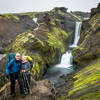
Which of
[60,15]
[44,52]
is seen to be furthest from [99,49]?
[60,15]

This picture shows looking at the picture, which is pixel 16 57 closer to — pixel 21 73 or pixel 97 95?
pixel 21 73

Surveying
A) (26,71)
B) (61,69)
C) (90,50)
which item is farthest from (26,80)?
(90,50)

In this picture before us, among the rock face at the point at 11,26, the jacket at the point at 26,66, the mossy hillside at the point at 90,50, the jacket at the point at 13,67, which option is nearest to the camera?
the jacket at the point at 13,67

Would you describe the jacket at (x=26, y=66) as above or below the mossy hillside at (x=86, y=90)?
above

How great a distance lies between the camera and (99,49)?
2244 cm

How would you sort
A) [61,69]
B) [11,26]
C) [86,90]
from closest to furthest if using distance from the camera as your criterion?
[86,90]
[61,69]
[11,26]

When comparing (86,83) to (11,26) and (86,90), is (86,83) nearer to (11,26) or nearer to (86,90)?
(86,90)

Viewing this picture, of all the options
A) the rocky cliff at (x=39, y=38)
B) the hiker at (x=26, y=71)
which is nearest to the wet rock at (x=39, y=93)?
the rocky cliff at (x=39, y=38)

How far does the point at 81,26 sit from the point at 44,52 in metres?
27.8

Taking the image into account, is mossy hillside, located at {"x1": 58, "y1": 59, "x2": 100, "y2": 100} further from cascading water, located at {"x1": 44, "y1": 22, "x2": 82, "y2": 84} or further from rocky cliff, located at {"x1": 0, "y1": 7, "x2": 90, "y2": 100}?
cascading water, located at {"x1": 44, "y1": 22, "x2": 82, "y2": 84}

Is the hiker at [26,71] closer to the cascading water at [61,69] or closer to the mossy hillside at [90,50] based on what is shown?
the cascading water at [61,69]

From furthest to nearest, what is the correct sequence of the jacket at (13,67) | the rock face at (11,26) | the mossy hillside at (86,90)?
the rock face at (11,26)
the mossy hillside at (86,90)
the jacket at (13,67)

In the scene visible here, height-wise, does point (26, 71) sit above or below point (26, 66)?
below

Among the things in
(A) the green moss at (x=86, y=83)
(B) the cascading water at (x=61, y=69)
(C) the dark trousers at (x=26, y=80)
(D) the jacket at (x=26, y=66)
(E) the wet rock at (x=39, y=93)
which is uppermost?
(D) the jacket at (x=26, y=66)
